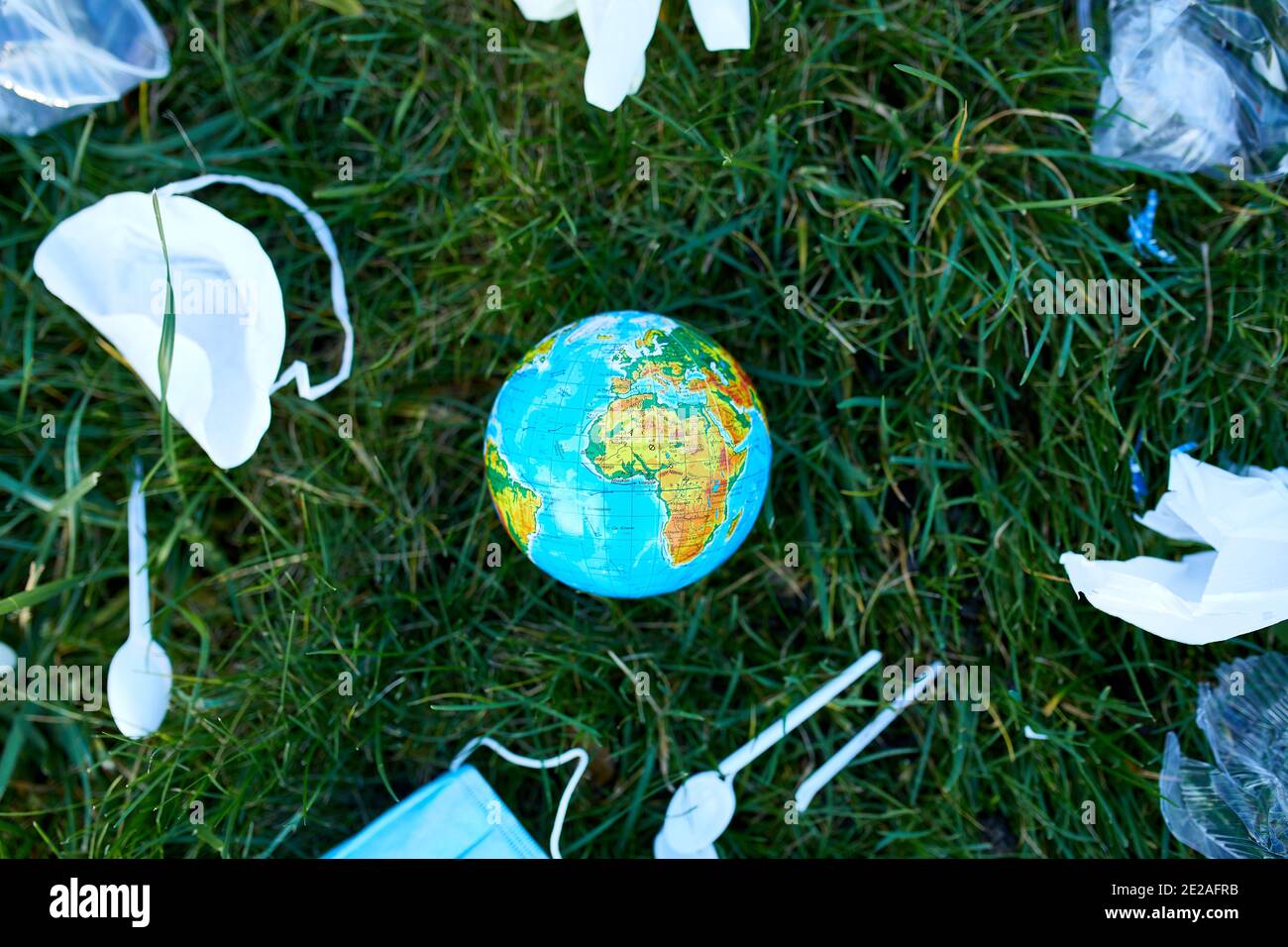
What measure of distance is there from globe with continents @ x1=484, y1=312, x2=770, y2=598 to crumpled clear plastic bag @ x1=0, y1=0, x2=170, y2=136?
158 centimetres

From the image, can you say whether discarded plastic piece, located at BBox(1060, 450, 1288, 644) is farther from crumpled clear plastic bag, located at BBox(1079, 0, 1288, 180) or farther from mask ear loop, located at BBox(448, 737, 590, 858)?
mask ear loop, located at BBox(448, 737, 590, 858)

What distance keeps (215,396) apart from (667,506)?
1269mm

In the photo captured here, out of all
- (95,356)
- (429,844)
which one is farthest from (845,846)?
(95,356)

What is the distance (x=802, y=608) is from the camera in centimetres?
246

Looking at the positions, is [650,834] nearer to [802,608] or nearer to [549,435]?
[802,608]

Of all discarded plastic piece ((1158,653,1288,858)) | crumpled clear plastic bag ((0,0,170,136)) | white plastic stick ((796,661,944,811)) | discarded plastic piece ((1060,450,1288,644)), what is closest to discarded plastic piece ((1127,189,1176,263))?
discarded plastic piece ((1060,450,1288,644))

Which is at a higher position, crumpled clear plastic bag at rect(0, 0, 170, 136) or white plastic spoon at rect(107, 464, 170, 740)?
crumpled clear plastic bag at rect(0, 0, 170, 136)

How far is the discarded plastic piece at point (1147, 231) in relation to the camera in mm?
2352

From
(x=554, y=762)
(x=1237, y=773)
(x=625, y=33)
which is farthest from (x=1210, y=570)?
(x=625, y=33)

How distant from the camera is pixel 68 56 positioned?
2.43 metres

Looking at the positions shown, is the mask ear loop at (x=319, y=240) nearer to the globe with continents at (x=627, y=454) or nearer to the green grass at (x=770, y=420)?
the green grass at (x=770, y=420)

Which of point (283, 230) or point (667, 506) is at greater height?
point (283, 230)

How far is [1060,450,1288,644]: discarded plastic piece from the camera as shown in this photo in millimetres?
2072

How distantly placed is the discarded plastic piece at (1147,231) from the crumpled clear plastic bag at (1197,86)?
0.11 metres
